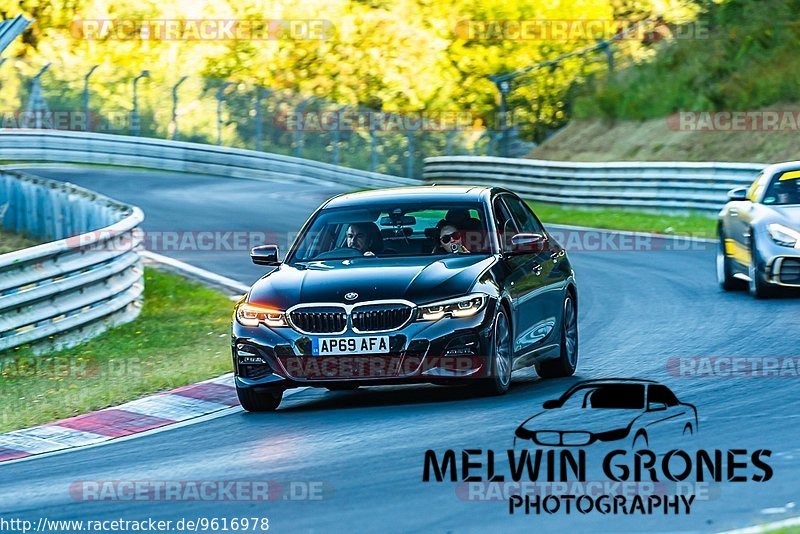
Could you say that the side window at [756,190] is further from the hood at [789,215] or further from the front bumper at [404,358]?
the front bumper at [404,358]

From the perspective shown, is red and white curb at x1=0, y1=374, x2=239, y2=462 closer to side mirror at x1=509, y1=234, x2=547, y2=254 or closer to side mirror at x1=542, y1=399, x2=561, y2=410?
side mirror at x1=509, y1=234, x2=547, y2=254

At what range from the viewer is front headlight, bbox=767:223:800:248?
15.1m

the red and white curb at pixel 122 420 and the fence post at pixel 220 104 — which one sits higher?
the red and white curb at pixel 122 420

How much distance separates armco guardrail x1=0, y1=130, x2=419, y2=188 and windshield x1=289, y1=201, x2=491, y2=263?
28.8 m

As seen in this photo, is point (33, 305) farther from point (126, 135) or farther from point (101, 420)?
point (126, 135)

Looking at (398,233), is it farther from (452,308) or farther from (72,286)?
(72,286)

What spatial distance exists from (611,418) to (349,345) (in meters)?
1.77

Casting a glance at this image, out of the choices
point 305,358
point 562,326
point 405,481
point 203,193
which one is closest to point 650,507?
point 405,481

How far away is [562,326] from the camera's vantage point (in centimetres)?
1164

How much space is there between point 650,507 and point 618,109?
33.6 meters

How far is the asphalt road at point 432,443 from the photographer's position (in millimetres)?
6816

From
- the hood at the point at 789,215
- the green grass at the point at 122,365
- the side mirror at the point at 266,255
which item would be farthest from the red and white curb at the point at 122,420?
the hood at the point at 789,215

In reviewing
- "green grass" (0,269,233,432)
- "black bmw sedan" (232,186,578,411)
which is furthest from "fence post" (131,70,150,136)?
"black bmw sedan" (232,186,578,411)

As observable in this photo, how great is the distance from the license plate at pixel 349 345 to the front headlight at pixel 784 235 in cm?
648
